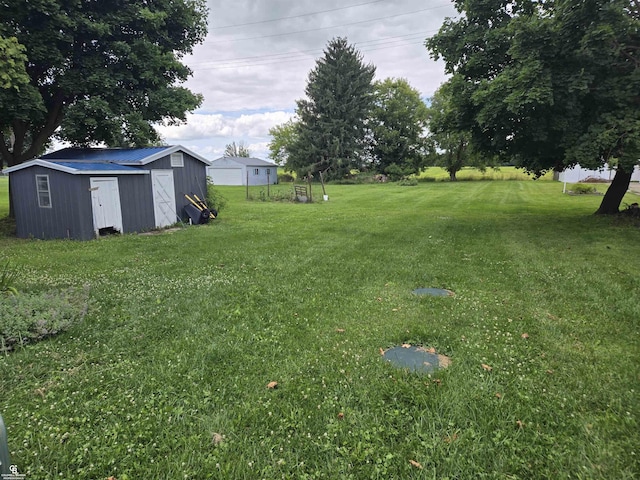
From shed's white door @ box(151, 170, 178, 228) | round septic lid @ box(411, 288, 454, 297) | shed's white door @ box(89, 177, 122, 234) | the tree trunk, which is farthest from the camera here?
shed's white door @ box(151, 170, 178, 228)

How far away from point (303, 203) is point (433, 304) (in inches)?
599

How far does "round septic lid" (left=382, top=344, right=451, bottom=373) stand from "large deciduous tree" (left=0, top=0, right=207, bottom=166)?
482 inches

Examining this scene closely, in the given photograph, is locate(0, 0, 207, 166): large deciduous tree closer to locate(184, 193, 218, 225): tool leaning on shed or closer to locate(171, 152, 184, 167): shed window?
locate(171, 152, 184, 167): shed window

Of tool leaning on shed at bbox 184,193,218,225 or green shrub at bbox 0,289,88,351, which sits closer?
green shrub at bbox 0,289,88,351

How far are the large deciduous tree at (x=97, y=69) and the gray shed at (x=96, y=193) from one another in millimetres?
1075

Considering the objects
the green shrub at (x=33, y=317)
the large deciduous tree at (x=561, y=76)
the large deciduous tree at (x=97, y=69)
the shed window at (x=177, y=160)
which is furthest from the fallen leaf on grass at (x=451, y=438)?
the large deciduous tree at (x=97, y=69)

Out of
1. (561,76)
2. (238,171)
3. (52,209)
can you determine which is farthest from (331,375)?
(238,171)

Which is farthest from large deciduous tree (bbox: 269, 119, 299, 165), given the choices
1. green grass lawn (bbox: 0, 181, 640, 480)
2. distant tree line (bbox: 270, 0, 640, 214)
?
green grass lawn (bbox: 0, 181, 640, 480)

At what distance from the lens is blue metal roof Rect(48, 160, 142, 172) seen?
10.4m

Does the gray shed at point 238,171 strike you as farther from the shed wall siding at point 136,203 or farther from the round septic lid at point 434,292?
the round septic lid at point 434,292

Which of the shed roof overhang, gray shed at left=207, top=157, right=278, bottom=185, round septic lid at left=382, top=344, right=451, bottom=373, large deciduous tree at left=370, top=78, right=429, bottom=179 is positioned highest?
large deciduous tree at left=370, top=78, right=429, bottom=179

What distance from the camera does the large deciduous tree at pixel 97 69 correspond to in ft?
35.8

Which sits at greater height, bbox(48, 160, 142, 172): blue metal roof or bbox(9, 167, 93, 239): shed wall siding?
bbox(48, 160, 142, 172): blue metal roof

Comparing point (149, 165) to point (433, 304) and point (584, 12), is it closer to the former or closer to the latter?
point (433, 304)
